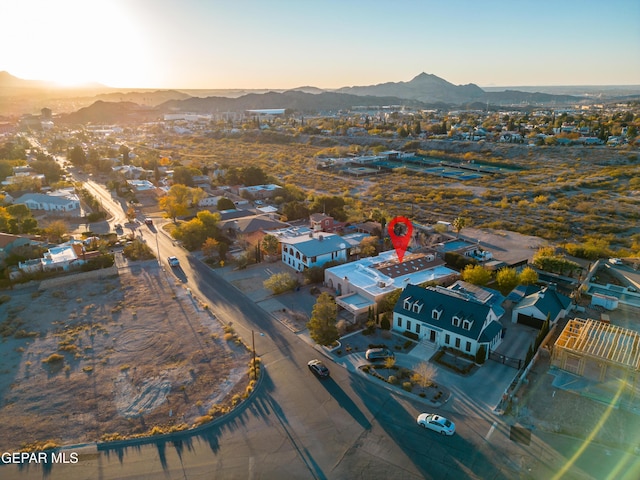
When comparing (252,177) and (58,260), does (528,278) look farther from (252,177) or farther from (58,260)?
(252,177)

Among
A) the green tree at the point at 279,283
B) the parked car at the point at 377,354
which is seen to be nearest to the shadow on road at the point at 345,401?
the parked car at the point at 377,354

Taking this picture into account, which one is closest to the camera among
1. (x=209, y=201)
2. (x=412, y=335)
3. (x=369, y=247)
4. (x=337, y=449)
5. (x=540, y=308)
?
(x=337, y=449)

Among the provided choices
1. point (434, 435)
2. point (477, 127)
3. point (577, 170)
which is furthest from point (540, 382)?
point (477, 127)

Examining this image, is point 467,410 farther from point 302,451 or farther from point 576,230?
point 576,230

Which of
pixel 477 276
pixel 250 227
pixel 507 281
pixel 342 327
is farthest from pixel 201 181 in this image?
pixel 507 281

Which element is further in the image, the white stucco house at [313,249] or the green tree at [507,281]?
the white stucco house at [313,249]

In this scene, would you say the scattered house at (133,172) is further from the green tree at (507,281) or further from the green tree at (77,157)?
the green tree at (507,281)

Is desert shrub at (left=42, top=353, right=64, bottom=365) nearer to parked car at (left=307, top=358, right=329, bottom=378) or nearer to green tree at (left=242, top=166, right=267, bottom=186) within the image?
parked car at (left=307, top=358, right=329, bottom=378)
